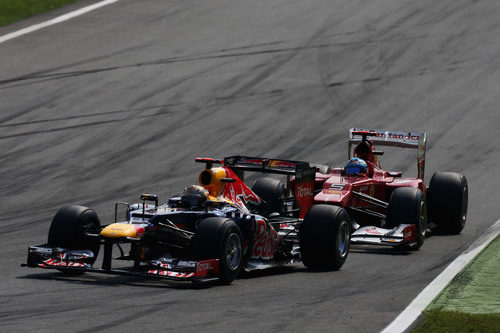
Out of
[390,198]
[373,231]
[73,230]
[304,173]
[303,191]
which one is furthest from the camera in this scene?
[390,198]

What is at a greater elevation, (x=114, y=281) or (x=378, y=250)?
(x=378, y=250)

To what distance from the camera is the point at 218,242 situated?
12.2m

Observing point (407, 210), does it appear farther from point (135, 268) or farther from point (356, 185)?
point (135, 268)

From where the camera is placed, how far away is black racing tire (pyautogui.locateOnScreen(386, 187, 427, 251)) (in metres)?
16.3

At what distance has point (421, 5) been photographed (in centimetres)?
3738

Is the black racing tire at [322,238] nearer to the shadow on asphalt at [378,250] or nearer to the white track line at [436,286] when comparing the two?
the white track line at [436,286]

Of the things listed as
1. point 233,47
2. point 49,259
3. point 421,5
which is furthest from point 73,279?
point 421,5

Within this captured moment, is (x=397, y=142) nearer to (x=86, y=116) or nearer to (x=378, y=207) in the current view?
(x=378, y=207)

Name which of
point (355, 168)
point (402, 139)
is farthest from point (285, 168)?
point (402, 139)

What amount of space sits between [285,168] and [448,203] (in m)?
4.98

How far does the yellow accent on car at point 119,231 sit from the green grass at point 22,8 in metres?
25.1

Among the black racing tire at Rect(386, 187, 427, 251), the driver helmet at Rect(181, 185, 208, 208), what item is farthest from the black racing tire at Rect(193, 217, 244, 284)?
the black racing tire at Rect(386, 187, 427, 251)

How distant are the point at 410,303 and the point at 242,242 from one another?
8.88ft

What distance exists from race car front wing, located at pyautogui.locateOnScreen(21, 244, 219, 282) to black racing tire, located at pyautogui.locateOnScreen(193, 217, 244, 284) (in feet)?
0.36
